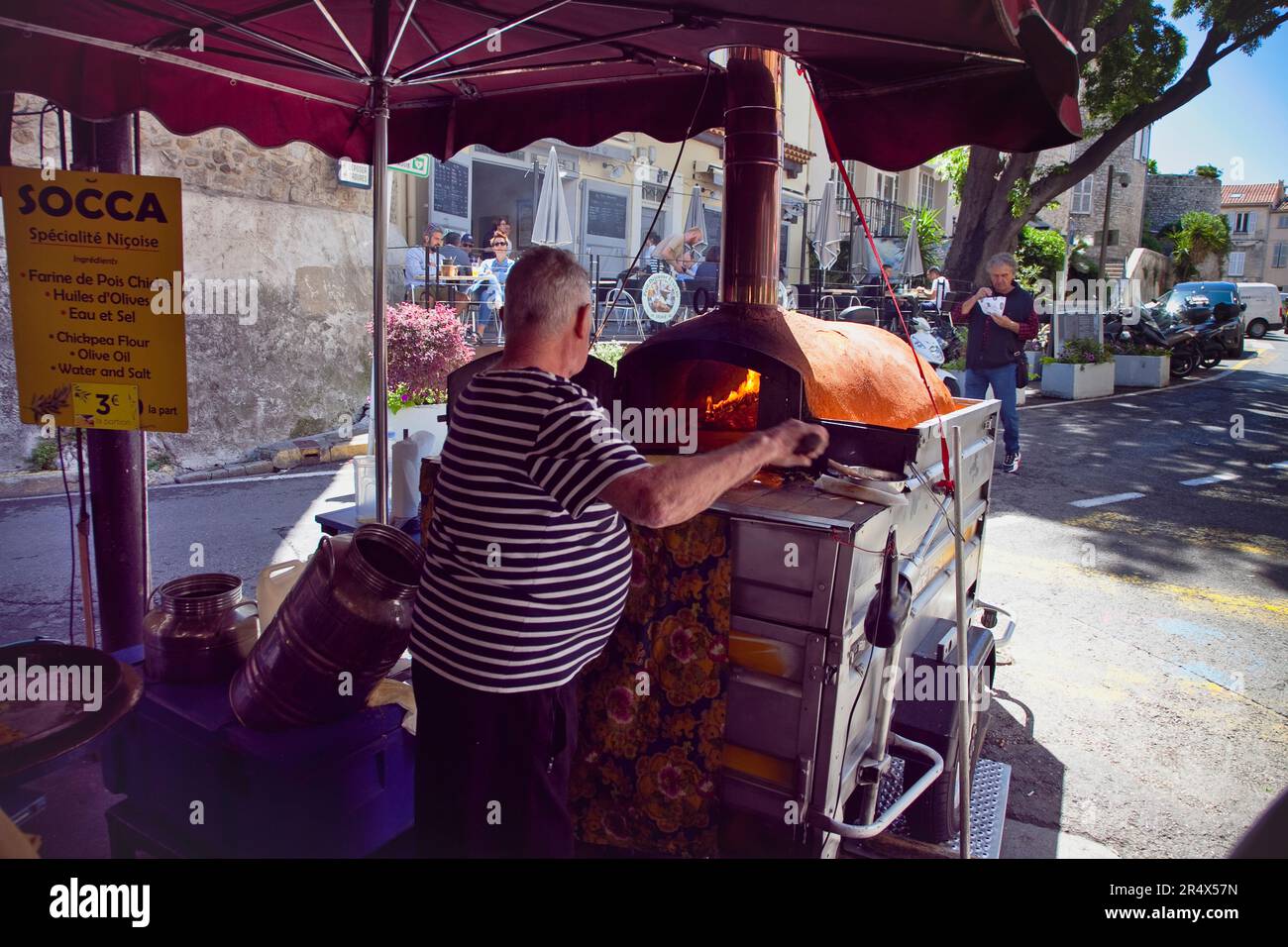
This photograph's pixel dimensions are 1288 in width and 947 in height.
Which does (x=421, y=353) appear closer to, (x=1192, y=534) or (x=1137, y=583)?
(x=1137, y=583)

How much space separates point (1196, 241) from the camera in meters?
49.1

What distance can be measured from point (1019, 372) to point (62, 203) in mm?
9529

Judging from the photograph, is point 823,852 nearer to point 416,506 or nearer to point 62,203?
point 416,506

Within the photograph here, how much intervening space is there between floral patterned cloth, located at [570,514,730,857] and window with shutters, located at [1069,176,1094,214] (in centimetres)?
5230

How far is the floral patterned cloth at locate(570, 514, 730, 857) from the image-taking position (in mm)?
2898

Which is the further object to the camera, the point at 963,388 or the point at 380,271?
the point at 963,388

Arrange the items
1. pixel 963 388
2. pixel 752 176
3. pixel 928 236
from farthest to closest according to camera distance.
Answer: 1. pixel 928 236
2. pixel 963 388
3. pixel 752 176

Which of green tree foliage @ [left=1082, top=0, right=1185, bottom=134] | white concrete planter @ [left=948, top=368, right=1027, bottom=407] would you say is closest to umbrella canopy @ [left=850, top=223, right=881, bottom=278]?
green tree foliage @ [left=1082, top=0, right=1185, bottom=134]

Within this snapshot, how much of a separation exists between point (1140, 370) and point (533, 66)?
19731 millimetres

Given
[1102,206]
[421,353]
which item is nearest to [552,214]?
[421,353]

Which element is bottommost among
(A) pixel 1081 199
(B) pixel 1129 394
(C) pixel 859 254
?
(B) pixel 1129 394

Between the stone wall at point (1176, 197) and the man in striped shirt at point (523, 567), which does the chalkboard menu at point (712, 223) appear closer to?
the man in striped shirt at point (523, 567)

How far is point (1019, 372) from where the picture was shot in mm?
10242

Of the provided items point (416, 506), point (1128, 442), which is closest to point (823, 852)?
Result: point (416, 506)
